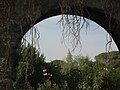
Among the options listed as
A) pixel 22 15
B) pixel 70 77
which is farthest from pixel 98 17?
pixel 70 77

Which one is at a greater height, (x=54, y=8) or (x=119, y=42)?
(x=54, y=8)

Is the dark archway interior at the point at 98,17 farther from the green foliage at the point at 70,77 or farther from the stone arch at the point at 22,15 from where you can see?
the green foliage at the point at 70,77

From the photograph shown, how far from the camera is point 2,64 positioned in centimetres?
306

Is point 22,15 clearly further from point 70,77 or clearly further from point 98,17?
point 70,77

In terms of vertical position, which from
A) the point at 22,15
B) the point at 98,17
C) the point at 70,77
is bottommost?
the point at 22,15

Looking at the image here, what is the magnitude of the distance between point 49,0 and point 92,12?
59cm

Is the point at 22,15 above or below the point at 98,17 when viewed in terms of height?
below

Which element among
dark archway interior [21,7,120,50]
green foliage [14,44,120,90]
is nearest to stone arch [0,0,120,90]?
dark archway interior [21,7,120,50]

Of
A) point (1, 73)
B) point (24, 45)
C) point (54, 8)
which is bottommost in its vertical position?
point (1, 73)

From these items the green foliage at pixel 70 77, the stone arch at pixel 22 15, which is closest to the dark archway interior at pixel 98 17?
the stone arch at pixel 22 15

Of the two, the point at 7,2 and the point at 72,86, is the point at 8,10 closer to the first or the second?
the point at 7,2

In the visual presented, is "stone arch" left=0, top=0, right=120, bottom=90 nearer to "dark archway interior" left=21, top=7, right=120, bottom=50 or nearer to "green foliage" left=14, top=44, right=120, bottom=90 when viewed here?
"dark archway interior" left=21, top=7, right=120, bottom=50

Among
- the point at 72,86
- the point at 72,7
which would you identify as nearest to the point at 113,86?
the point at 72,86

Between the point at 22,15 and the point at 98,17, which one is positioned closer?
the point at 22,15
